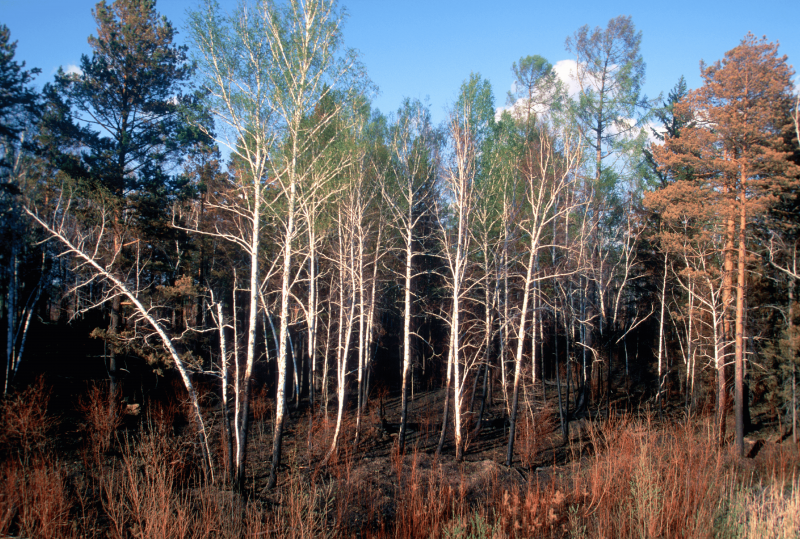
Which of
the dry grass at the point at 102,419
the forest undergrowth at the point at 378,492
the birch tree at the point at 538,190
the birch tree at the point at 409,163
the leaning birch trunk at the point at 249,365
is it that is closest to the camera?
the forest undergrowth at the point at 378,492

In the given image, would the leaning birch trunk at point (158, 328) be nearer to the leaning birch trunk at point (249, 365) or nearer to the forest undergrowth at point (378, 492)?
the leaning birch trunk at point (249, 365)

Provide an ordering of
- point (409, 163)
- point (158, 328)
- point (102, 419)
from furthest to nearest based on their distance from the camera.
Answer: point (409, 163) → point (102, 419) → point (158, 328)

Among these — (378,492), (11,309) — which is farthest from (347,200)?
(11,309)

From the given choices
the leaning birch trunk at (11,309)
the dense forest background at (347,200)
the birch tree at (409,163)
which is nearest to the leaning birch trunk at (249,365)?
the dense forest background at (347,200)

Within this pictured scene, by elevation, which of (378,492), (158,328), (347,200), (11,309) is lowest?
(378,492)

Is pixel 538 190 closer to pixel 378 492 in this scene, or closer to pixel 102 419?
pixel 378 492

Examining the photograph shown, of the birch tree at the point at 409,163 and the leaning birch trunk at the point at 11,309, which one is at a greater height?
the birch tree at the point at 409,163

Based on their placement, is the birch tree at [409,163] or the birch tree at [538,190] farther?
the birch tree at [409,163]

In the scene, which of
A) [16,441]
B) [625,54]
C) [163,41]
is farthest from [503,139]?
[16,441]

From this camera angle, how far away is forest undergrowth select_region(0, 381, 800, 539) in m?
5.28

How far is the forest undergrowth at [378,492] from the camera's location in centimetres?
528

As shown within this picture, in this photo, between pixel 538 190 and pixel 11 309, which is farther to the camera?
pixel 538 190

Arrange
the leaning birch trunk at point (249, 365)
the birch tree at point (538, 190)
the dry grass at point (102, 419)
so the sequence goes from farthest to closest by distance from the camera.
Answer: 1. the dry grass at point (102, 419)
2. the birch tree at point (538, 190)
3. the leaning birch trunk at point (249, 365)

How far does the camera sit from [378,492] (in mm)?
7859
